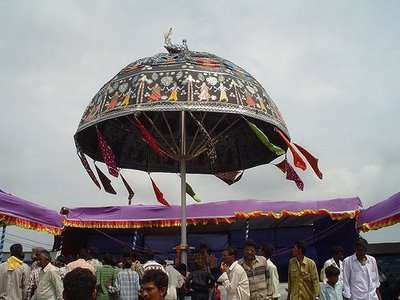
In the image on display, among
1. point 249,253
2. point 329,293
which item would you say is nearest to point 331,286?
point 329,293

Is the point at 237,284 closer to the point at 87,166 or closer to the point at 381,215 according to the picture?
the point at 381,215

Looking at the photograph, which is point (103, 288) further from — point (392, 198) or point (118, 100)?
point (392, 198)

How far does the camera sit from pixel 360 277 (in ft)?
24.4

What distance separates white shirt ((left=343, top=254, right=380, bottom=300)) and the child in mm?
238

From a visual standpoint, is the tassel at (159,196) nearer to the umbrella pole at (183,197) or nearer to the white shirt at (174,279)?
the umbrella pole at (183,197)

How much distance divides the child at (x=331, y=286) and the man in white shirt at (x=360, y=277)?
0.25 metres

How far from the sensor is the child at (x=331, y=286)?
7242mm

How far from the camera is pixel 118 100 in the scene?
13.6m

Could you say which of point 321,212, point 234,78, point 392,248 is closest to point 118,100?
point 234,78

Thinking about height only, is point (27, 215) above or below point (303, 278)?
above

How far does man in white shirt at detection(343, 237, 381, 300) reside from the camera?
24.3 ft

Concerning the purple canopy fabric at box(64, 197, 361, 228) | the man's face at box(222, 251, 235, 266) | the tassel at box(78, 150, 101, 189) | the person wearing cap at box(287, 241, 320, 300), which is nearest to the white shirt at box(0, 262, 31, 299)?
the man's face at box(222, 251, 235, 266)

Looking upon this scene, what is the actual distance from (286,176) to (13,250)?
947cm

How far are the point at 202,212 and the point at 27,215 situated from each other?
17.3 ft
